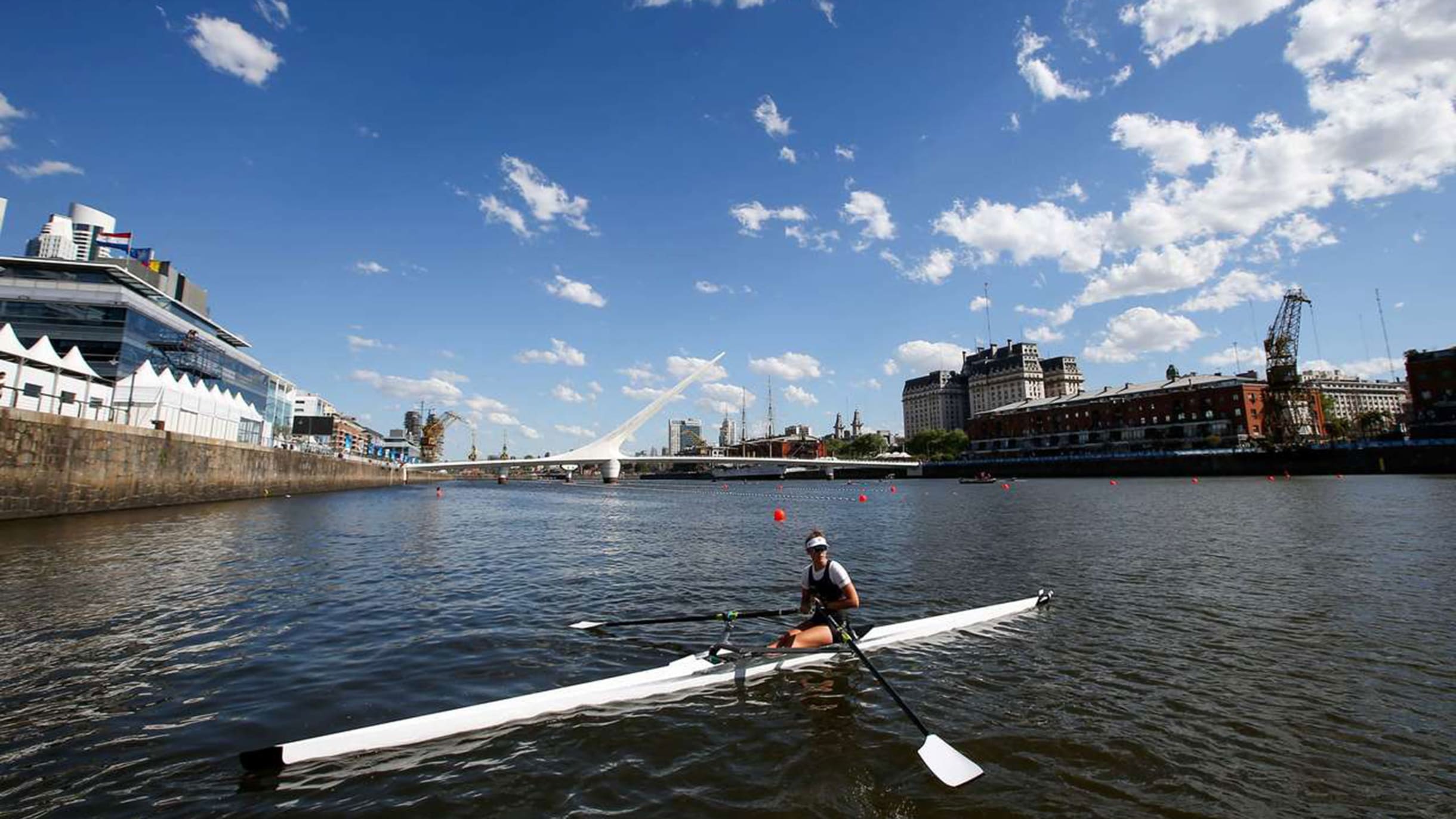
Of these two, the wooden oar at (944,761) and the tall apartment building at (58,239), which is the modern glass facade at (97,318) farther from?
the wooden oar at (944,761)

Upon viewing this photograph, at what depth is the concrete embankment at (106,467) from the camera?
27016 mm

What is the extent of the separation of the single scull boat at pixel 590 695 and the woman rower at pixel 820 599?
0.24 m

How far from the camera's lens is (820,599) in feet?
34.1

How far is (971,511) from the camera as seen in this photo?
142 ft

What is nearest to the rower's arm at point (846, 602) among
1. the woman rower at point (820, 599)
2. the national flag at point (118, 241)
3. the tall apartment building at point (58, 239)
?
the woman rower at point (820, 599)

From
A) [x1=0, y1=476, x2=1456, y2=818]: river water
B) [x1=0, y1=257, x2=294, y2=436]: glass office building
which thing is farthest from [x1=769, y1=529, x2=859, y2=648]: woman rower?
[x1=0, y1=257, x2=294, y2=436]: glass office building

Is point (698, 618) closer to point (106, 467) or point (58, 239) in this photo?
point (106, 467)

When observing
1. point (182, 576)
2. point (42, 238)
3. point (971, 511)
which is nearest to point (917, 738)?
point (182, 576)

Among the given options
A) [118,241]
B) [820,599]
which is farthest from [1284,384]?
[118,241]

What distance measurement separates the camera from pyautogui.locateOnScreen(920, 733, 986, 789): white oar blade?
6.39 meters

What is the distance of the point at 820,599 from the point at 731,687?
2141 mm

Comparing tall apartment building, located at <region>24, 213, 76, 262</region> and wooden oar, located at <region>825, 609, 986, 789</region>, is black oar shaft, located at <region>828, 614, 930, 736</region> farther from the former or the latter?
tall apartment building, located at <region>24, 213, 76, 262</region>

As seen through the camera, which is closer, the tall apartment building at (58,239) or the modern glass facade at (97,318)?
the modern glass facade at (97,318)

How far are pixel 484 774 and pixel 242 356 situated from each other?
11780 centimetres
